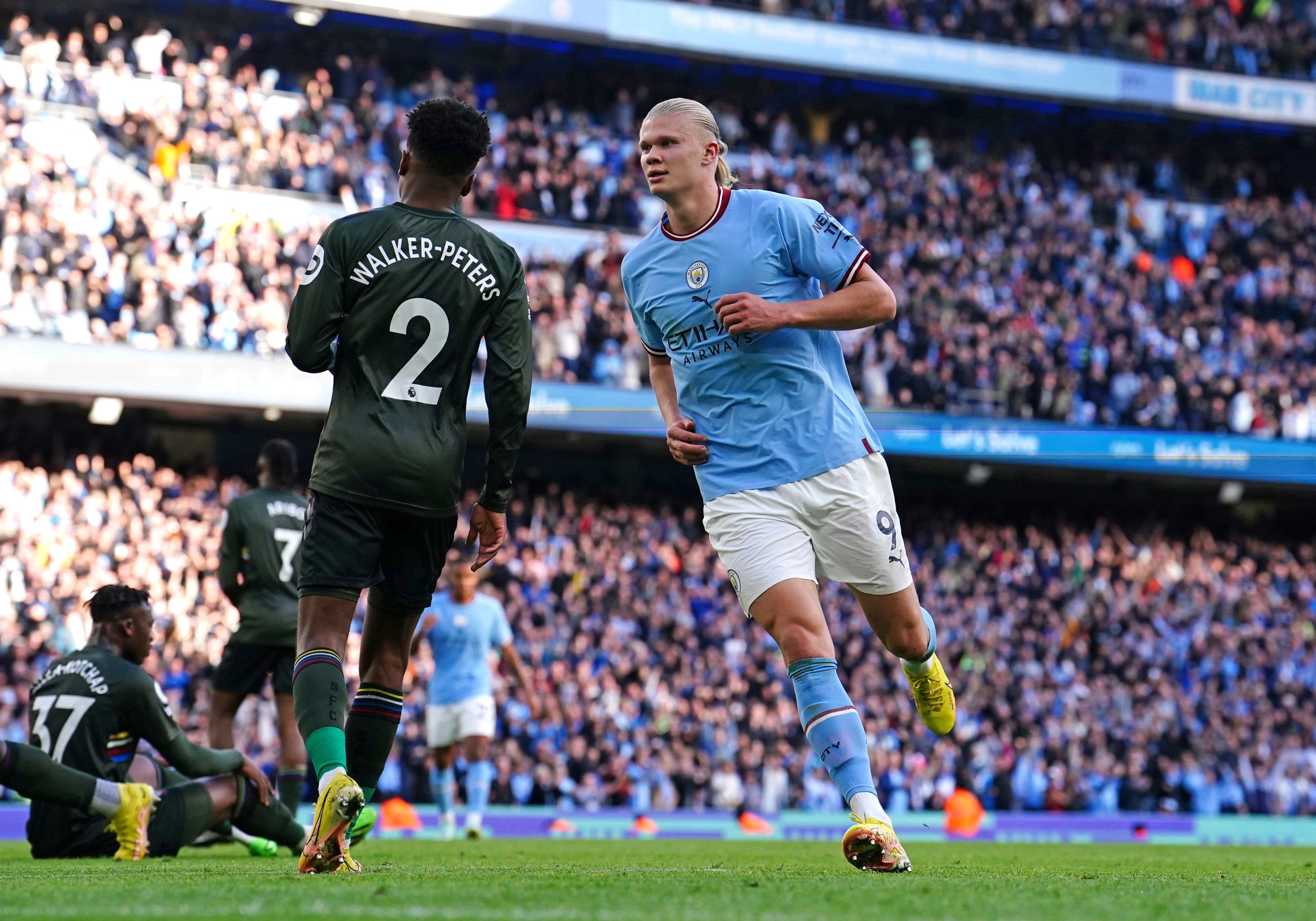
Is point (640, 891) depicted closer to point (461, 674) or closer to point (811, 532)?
point (811, 532)

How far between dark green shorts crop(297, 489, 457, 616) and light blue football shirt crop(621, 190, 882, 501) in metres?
1.06

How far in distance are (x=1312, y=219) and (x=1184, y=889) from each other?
31.1 metres

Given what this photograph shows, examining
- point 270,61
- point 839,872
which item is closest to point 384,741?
point 839,872

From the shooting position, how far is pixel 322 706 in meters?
4.97

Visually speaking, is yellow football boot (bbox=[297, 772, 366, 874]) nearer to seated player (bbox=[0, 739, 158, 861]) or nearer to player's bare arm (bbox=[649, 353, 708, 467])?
player's bare arm (bbox=[649, 353, 708, 467])

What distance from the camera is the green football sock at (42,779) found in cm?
660

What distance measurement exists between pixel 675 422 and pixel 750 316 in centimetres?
69

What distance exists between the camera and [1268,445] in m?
27.7

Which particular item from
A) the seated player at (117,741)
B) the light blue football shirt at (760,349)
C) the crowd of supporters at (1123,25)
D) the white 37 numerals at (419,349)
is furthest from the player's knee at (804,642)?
the crowd of supporters at (1123,25)

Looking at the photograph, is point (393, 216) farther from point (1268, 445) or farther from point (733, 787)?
point (1268, 445)

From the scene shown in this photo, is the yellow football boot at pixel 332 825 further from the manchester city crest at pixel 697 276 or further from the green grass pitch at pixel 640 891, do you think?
the manchester city crest at pixel 697 276

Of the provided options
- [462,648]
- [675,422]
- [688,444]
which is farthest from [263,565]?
[688,444]

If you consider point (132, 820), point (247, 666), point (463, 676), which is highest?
point (247, 666)

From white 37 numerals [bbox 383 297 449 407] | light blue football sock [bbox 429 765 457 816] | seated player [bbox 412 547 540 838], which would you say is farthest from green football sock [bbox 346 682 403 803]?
light blue football sock [bbox 429 765 457 816]
